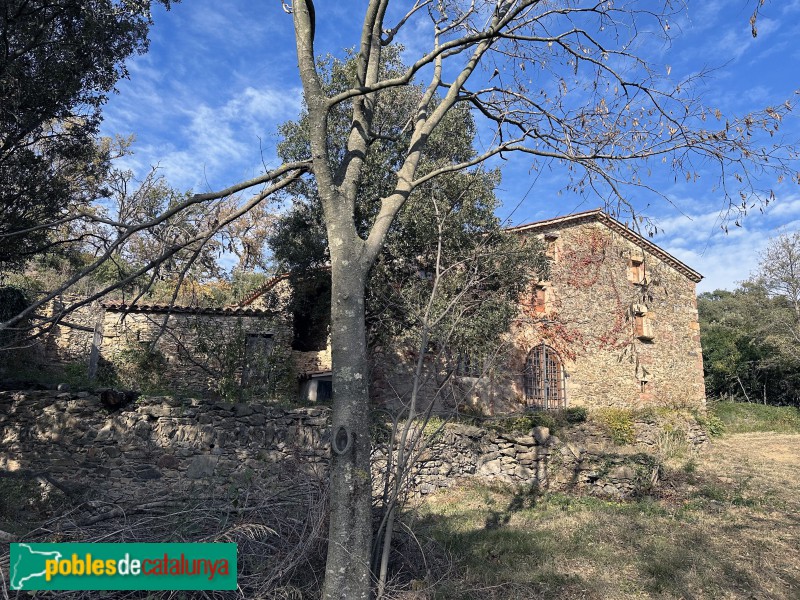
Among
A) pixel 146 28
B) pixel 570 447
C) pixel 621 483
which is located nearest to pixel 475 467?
pixel 570 447

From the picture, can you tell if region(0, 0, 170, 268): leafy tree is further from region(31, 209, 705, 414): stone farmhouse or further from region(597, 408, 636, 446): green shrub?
region(597, 408, 636, 446): green shrub

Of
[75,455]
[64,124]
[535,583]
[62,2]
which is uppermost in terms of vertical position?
[62,2]

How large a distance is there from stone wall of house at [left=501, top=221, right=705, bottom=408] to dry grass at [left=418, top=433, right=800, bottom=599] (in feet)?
25.4

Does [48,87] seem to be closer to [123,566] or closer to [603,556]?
[123,566]

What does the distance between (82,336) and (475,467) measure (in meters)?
11.4

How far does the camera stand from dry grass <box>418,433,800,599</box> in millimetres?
5445

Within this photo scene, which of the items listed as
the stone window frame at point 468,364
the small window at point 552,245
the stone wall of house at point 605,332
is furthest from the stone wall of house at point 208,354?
the small window at point 552,245

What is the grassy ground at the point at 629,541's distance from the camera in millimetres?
5438

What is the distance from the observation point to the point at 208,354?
1373cm

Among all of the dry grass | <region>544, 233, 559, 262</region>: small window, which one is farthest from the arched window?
the dry grass

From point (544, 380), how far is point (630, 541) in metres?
11.8

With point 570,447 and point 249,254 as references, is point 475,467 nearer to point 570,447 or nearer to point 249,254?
point 570,447

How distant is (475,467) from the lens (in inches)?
454

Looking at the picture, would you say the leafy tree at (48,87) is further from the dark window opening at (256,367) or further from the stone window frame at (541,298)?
the stone window frame at (541,298)
